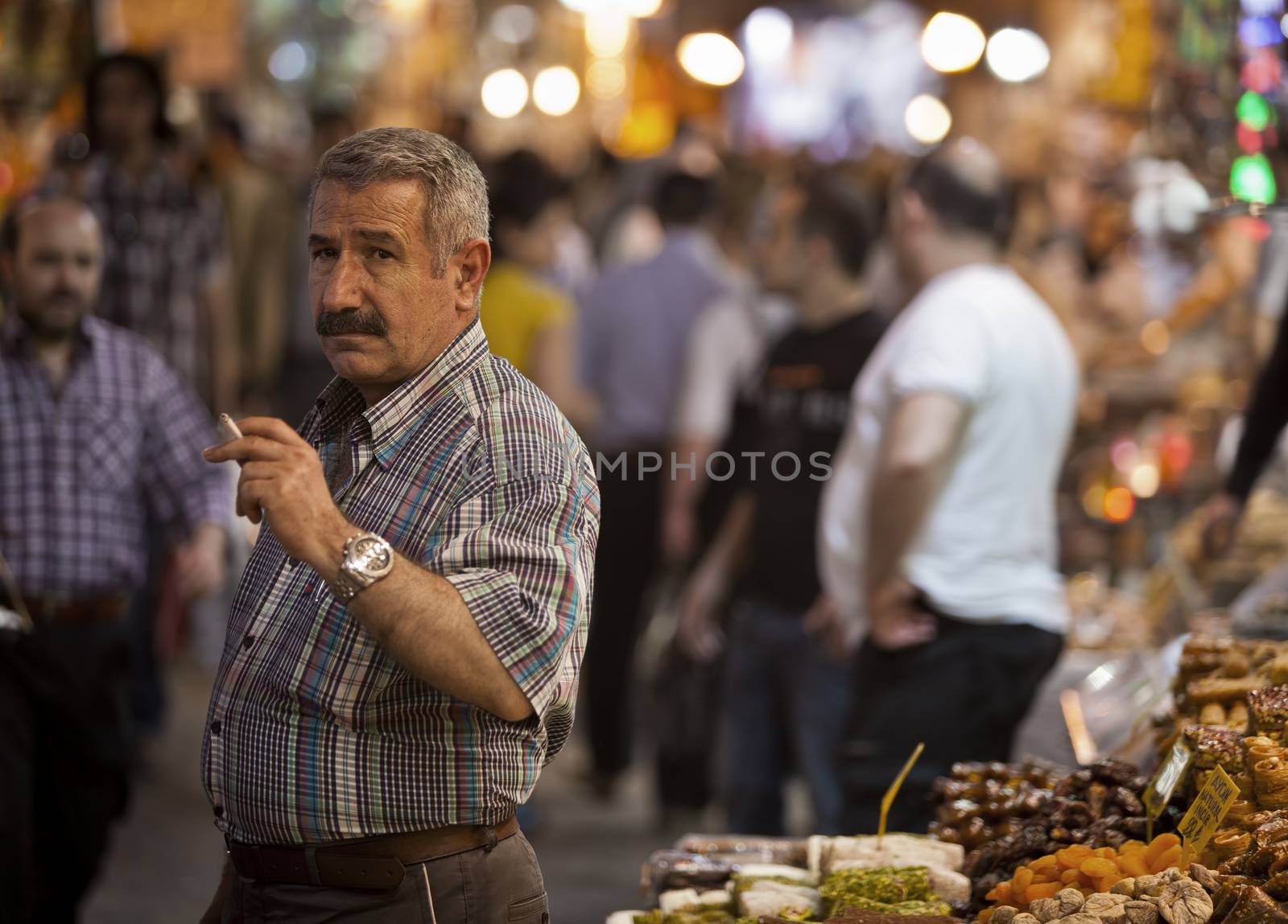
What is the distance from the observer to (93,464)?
4.59m

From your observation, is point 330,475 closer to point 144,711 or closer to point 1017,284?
point 1017,284

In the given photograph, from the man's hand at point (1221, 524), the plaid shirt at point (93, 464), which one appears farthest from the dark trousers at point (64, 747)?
the man's hand at point (1221, 524)

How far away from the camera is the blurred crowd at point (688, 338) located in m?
5.48

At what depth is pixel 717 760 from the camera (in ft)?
23.3

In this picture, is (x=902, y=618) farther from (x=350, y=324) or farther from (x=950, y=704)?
(x=350, y=324)

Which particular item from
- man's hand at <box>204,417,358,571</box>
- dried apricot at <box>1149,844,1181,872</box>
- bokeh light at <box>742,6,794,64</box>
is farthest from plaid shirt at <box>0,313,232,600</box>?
bokeh light at <box>742,6,794,64</box>

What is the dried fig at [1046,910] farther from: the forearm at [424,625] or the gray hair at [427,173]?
the gray hair at [427,173]

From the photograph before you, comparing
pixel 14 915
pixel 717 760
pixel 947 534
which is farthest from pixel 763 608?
pixel 14 915

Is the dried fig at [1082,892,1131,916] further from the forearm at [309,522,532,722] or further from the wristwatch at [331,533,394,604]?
the wristwatch at [331,533,394,604]

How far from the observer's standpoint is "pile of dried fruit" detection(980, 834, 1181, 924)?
8.77ft

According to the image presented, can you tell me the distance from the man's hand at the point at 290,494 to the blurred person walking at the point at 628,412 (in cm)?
466

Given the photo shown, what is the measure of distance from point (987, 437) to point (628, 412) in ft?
8.93

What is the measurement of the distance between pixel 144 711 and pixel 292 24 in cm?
870

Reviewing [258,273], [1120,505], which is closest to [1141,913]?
[1120,505]
